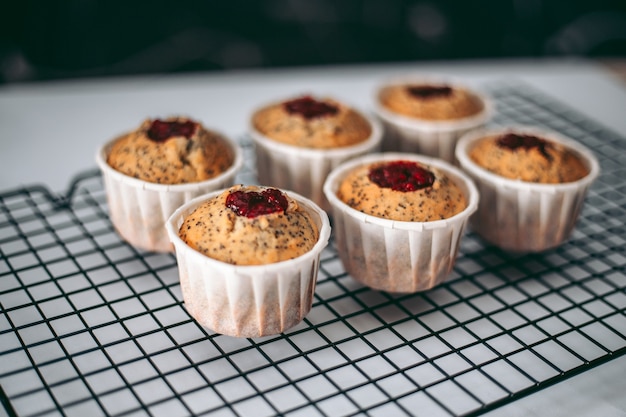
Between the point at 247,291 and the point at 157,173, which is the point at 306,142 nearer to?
the point at 157,173

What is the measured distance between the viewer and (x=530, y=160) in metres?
1.64

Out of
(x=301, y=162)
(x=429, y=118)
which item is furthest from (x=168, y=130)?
(x=429, y=118)

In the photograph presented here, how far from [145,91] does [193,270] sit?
4.92ft

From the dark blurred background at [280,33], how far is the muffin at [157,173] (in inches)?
48.7

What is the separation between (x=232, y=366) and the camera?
1319mm

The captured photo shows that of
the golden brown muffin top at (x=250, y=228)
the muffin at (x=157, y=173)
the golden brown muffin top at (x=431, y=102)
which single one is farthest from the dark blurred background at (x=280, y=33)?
the golden brown muffin top at (x=250, y=228)

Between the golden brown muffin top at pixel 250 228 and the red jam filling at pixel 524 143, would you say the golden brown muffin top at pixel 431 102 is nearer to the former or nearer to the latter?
the red jam filling at pixel 524 143

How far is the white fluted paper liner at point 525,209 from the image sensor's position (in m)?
1.60

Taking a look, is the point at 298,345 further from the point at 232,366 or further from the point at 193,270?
the point at 193,270

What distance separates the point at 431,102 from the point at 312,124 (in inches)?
15.6

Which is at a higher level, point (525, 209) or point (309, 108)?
point (309, 108)

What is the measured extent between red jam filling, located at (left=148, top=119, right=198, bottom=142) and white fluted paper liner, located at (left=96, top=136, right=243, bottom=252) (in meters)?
0.12

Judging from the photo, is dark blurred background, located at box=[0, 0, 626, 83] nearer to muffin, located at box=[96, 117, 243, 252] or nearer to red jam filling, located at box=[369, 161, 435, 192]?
muffin, located at box=[96, 117, 243, 252]

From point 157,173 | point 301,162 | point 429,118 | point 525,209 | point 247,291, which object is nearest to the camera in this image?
point 247,291
